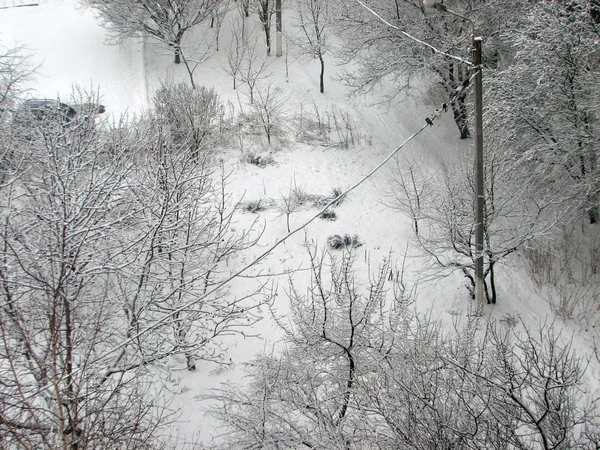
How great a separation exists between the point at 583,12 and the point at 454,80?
517cm

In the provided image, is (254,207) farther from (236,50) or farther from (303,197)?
(236,50)

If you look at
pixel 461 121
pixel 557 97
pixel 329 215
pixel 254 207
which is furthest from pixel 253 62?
pixel 557 97

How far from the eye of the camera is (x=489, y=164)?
10023 millimetres

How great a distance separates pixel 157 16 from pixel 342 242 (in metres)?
12.2

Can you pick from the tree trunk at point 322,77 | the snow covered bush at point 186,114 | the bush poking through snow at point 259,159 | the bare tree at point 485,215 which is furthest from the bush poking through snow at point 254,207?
the tree trunk at point 322,77

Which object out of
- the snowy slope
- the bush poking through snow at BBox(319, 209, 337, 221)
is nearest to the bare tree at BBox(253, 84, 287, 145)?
the bush poking through snow at BBox(319, 209, 337, 221)

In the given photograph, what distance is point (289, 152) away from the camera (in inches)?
589

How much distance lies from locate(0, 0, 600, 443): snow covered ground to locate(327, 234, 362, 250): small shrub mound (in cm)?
18

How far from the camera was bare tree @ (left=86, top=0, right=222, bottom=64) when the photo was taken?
18.5 metres

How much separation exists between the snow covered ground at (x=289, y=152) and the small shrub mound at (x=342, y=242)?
0.58ft

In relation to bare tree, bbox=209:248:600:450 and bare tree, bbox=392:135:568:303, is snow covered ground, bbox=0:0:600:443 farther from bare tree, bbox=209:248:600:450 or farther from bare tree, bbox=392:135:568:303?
bare tree, bbox=209:248:600:450

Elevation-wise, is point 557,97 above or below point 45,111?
above

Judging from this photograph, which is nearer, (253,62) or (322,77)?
(322,77)

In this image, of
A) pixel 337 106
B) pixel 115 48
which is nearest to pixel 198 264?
pixel 337 106
